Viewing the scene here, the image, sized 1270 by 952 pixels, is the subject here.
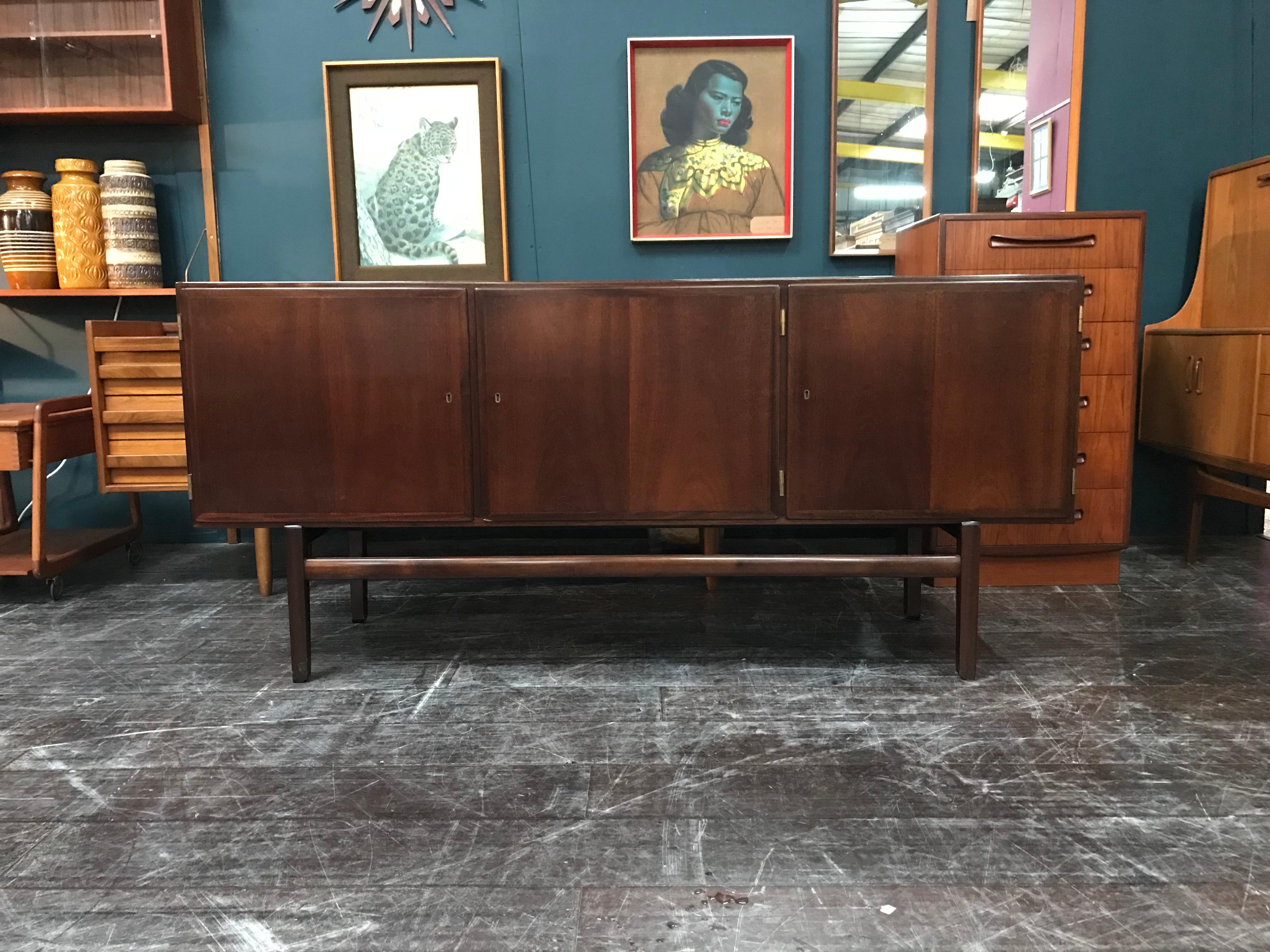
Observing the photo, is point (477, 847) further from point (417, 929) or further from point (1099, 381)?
point (1099, 381)

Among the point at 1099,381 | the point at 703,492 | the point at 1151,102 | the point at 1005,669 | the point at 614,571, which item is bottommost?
the point at 1005,669

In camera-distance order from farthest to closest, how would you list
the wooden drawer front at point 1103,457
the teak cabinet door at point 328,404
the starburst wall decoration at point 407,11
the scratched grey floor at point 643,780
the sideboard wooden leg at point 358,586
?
the starburst wall decoration at point 407,11 < the wooden drawer front at point 1103,457 < the sideboard wooden leg at point 358,586 < the teak cabinet door at point 328,404 < the scratched grey floor at point 643,780

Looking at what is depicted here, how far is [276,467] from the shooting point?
6.22 ft

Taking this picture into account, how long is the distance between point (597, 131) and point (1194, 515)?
2.48 metres

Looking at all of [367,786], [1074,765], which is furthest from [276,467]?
[1074,765]

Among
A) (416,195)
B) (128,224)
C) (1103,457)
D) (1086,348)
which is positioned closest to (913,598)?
(1103,457)

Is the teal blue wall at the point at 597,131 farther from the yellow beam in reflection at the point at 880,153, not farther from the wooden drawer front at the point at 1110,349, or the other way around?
the wooden drawer front at the point at 1110,349

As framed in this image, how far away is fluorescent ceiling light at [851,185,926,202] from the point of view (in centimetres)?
311

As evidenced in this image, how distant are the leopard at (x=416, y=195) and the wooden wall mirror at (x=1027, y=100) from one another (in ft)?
6.18

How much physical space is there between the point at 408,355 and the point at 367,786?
875 mm

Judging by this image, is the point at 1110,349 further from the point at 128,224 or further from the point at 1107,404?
the point at 128,224

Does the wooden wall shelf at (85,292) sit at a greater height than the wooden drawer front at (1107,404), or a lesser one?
greater

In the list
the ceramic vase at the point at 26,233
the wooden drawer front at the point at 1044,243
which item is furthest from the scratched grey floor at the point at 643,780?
the ceramic vase at the point at 26,233

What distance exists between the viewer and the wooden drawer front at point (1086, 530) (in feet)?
8.79
